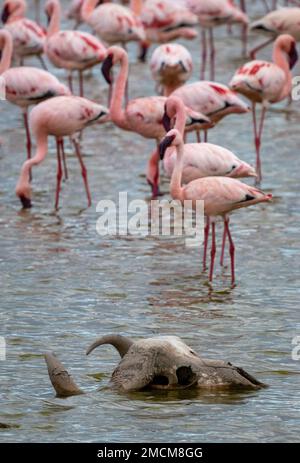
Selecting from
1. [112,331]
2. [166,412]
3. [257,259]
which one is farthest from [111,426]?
[257,259]

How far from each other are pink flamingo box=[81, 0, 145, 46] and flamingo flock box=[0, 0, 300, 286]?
1 centimetres

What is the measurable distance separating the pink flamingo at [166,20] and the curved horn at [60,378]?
10548 millimetres

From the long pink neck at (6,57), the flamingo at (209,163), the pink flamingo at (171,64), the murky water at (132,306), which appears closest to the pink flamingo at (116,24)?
the pink flamingo at (171,64)

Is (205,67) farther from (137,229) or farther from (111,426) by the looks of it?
(111,426)

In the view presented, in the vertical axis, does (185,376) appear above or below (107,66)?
below

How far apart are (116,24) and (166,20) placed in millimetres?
969

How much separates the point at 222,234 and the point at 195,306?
221cm

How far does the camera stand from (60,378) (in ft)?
24.0

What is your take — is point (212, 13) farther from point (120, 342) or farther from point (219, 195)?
point (120, 342)

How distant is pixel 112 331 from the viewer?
874 centimetres

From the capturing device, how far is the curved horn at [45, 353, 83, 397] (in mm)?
7250

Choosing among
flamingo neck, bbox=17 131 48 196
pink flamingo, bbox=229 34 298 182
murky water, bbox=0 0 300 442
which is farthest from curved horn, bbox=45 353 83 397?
pink flamingo, bbox=229 34 298 182

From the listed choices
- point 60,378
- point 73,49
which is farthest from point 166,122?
point 60,378

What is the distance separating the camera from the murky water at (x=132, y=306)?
7105mm
